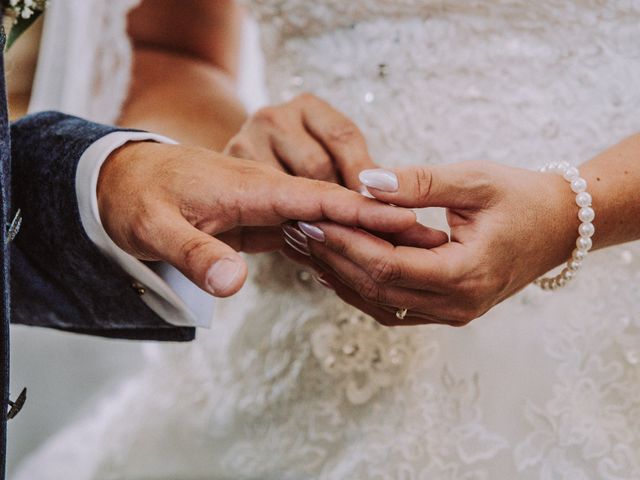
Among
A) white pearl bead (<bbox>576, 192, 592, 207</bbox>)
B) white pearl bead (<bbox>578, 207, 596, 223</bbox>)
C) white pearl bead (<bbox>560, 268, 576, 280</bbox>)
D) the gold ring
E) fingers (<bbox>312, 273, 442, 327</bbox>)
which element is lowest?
fingers (<bbox>312, 273, 442, 327</bbox>)

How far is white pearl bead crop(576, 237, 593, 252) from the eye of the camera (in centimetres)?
62

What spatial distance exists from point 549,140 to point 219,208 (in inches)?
17.4

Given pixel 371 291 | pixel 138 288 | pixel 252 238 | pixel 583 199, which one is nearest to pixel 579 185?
pixel 583 199

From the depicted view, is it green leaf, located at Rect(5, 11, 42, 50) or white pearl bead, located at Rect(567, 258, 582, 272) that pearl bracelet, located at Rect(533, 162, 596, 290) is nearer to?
white pearl bead, located at Rect(567, 258, 582, 272)

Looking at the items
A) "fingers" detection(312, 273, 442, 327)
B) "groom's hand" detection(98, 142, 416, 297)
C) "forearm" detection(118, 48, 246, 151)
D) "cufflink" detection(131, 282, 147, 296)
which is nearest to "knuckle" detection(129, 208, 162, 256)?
"groom's hand" detection(98, 142, 416, 297)

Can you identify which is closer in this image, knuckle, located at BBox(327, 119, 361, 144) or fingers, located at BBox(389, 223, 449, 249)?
fingers, located at BBox(389, 223, 449, 249)

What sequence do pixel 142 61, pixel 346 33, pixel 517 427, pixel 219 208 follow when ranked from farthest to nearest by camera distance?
1. pixel 142 61
2. pixel 346 33
3. pixel 517 427
4. pixel 219 208

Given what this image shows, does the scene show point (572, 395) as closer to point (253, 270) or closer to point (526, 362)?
point (526, 362)

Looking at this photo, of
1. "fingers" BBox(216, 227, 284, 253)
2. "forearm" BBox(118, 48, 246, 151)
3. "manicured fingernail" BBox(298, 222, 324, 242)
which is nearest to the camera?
"manicured fingernail" BBox(298, 222, 324, 242)

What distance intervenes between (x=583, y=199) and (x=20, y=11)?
571mm

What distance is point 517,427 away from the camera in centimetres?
69

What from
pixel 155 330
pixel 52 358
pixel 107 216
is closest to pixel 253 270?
pixel 155 330

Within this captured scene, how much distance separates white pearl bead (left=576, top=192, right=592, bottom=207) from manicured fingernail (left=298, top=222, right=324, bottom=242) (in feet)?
0.82

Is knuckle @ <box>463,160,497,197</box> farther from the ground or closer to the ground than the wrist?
farther from the ground
